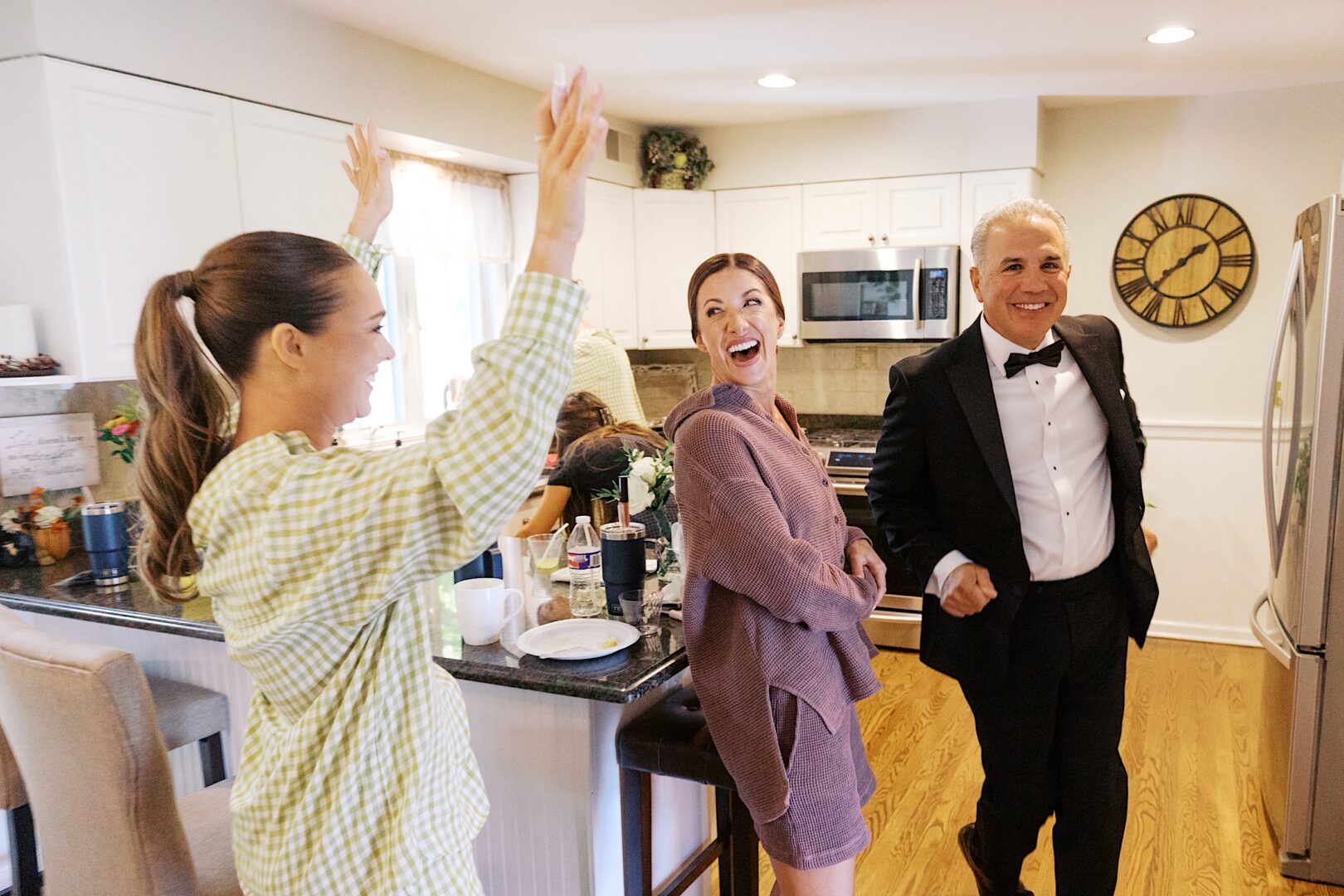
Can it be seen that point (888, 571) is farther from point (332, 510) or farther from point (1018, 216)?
point (332, 510)

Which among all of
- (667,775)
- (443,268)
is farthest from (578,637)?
(443,268)

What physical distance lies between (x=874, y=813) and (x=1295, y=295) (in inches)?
75.1

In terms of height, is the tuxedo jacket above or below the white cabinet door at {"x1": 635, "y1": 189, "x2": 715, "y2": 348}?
below

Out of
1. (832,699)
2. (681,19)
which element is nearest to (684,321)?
(681,19)

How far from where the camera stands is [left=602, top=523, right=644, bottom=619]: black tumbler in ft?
6.09

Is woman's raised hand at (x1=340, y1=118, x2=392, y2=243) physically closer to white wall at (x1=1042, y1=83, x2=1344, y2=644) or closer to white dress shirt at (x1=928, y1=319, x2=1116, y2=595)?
white dress shirt at (x1=928, y1=319, x2=1116, y2=595)

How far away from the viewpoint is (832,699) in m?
1.56

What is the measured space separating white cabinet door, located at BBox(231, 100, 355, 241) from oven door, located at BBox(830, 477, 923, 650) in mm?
2461

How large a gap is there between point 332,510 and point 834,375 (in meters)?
4.32

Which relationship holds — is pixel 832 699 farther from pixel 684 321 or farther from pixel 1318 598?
pixel 684 321

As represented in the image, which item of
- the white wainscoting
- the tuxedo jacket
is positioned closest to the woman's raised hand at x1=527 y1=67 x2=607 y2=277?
the tuxedo jacket

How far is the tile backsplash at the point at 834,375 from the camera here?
4910mm

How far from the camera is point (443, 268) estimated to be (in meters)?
4.09

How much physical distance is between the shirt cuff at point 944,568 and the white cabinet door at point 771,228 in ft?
9.23
